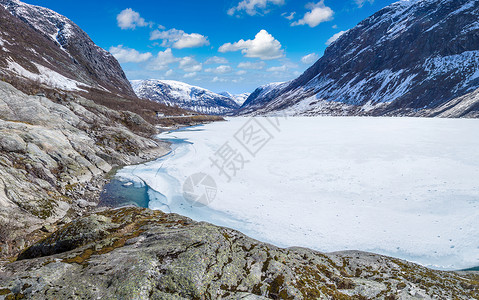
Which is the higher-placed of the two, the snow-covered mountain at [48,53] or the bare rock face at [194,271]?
the snow-covered mountain at [48,53]

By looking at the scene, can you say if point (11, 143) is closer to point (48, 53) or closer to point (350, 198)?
point (350, 198)

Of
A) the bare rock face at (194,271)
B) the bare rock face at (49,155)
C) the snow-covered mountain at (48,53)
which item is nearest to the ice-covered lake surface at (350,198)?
the bare rock face at (194,271)

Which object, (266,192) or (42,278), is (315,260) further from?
(266,192)

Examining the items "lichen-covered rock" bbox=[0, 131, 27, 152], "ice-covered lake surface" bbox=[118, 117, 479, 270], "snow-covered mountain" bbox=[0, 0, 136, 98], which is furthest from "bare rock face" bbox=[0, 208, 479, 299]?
"snow-covered mountain" bbox=[0, 0, 136, 98]

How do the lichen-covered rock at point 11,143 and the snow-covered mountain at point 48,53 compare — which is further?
the snow-covered mountain at point 48,53

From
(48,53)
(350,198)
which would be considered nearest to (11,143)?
(350,198)

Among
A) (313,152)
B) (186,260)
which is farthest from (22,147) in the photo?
(313,152)

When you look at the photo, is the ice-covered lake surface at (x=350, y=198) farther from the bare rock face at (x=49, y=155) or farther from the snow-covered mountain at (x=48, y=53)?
the snow-covered mountain at (x=48, y=53)
